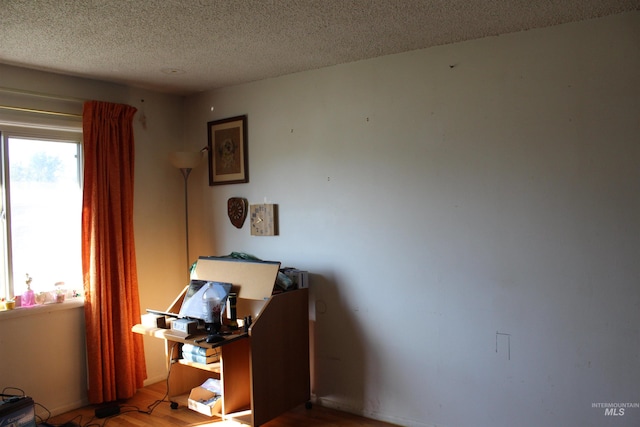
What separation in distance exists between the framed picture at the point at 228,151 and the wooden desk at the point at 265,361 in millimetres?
825

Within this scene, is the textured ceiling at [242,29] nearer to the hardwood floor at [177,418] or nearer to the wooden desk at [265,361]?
the wooden desk at [265,361]

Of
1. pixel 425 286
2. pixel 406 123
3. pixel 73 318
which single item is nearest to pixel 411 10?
pixel 406 123

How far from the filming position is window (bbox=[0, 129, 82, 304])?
Result: 3121 millimetres

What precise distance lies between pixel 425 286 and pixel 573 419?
100 cm

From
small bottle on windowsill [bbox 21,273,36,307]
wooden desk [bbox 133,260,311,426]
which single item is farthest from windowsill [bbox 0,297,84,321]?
wooden desk [bbox 133,260,311,426]

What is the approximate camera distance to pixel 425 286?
9.52 ft

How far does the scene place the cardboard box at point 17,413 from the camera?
101 inches

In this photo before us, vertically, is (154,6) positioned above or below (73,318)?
above

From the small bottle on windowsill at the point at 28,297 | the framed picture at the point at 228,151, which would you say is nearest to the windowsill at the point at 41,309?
the small bottle on windowsill at the point at 28,297

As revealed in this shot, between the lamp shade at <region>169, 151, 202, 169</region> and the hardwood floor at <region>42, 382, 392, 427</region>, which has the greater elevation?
the lamp shade at <region>169, 151, 202, 169</region>

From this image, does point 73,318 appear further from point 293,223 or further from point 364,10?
point 364,10

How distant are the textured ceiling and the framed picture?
56cm

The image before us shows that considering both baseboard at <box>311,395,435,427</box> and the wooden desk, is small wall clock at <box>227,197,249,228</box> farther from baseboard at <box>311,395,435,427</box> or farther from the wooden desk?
baseboard at <box>311,395,435,427</box>

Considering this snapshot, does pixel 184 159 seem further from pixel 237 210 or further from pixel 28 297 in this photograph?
pixel 28 297
